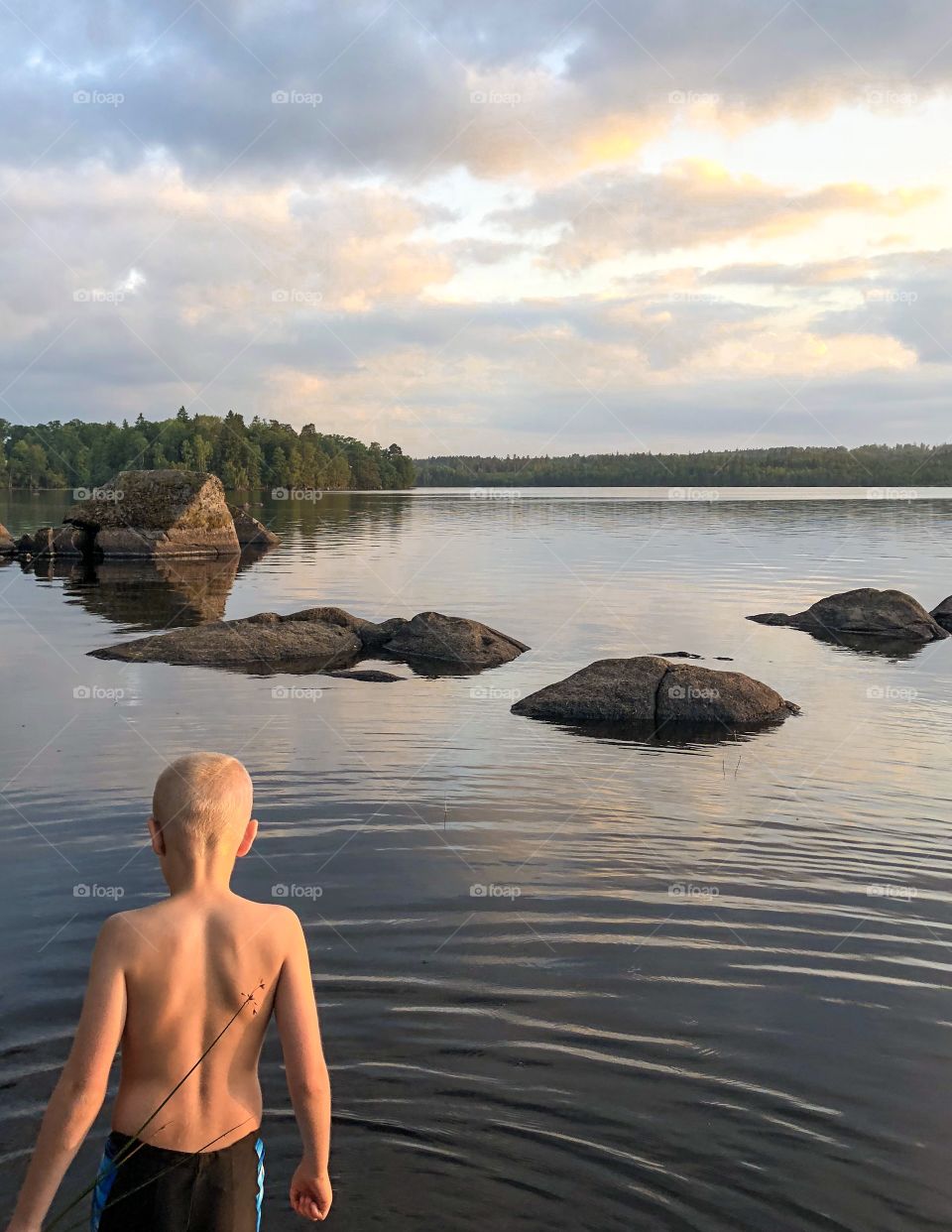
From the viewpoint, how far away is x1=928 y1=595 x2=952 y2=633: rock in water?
29.8 meters

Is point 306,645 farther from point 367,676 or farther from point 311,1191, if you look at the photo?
point 311,1191

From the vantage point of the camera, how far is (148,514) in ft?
167

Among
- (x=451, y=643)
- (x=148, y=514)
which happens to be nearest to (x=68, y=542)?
(x=148, y=514)

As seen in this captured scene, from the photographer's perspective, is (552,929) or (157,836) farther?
(552,929)

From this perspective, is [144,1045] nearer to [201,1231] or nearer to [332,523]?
[201,1231]

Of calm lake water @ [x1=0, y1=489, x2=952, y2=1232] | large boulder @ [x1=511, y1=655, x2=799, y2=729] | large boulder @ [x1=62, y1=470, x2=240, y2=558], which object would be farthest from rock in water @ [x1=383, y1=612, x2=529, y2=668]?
large boulder @ [x1=62, y1=470, x2=240, y2=558]

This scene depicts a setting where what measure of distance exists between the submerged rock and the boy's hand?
61.0 ft

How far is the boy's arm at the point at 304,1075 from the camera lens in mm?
3613

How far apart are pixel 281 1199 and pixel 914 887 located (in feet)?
21.0

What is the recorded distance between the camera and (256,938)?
3.65 metres

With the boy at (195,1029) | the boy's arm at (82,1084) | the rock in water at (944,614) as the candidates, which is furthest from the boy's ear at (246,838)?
the rock in water at (944,614)

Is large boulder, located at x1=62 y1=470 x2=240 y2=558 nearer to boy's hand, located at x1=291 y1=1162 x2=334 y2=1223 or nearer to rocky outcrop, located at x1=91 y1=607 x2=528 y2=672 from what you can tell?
rocky outcrop, located at x1=91 y1=607 x2=528 y2=672

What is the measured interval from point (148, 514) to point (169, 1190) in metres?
49.6

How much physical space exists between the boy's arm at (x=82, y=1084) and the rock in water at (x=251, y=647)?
1859 centimetres
